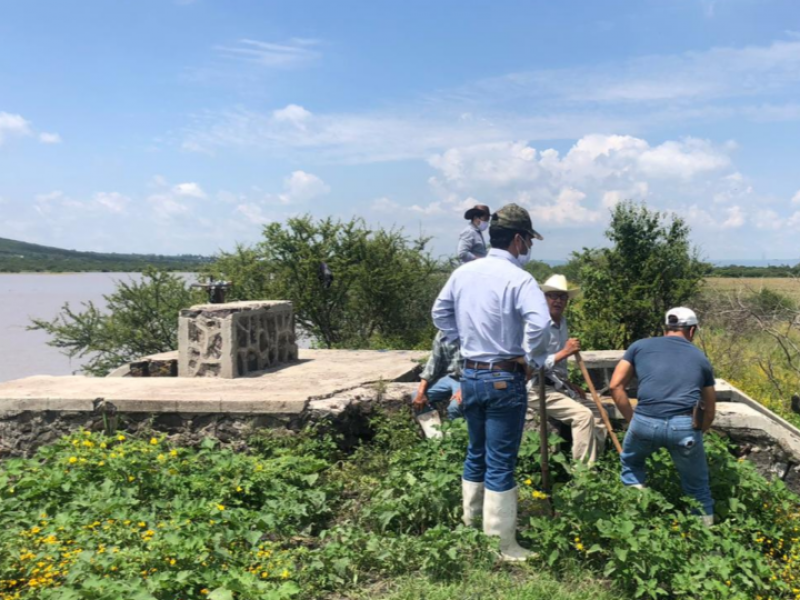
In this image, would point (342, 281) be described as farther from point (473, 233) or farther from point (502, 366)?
point (502, 366)

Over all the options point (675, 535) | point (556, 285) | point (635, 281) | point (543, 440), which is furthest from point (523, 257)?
point (635, 281)

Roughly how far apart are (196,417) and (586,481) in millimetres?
4112

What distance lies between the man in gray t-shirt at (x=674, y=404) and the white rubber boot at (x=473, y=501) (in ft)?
3.68

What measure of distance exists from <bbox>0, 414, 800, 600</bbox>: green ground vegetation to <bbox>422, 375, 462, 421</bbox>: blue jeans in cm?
41

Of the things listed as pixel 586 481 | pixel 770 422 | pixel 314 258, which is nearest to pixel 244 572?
pixel 586 481

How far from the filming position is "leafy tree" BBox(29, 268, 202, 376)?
16422 millimetres

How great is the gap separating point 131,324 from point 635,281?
442 inches

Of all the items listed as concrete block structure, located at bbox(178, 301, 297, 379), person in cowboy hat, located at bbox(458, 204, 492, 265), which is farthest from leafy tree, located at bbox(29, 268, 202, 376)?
person in cowboy hat, located at bbox(458, 204, 492, 265)

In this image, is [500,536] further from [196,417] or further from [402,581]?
[196,417]

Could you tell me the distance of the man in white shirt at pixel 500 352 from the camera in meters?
4.40

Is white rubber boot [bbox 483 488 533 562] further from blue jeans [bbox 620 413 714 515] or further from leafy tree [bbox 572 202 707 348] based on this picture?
leafy tree [bbox 572 202 707 348]

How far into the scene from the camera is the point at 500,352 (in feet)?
14.6

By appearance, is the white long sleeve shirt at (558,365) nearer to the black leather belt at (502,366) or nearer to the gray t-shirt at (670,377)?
the gray t-shirt at (670,377)

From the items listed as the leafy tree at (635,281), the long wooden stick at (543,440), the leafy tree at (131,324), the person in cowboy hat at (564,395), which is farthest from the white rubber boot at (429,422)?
the leafy tree at (131,324)
